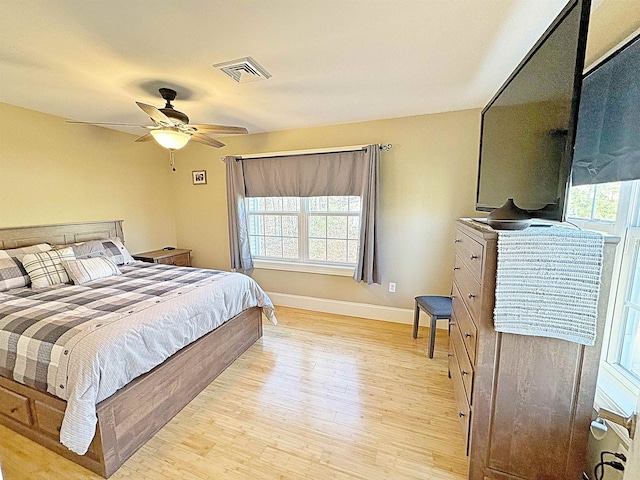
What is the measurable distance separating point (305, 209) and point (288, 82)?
5.55 feet

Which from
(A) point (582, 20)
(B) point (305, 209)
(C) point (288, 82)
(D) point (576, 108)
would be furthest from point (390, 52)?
(B) point (305, 209)

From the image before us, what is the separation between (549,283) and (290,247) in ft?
9.77

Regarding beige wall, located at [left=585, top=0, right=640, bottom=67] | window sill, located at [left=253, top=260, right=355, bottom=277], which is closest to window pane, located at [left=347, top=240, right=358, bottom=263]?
window sill, located at [left=253, top=260, right=355, bottom=277]

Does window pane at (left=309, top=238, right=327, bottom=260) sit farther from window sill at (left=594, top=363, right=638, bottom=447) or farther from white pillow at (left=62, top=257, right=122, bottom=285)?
window sill at (left=594, top=363, right=638, bottom=447)

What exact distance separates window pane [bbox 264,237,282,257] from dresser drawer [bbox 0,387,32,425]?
265 centimetres

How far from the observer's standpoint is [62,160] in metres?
2.97

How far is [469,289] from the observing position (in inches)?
60.6

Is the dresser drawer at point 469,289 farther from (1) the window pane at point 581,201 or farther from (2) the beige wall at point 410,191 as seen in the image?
(2) the beige wall at point 410,191

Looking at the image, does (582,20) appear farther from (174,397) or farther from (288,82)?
(174,397)

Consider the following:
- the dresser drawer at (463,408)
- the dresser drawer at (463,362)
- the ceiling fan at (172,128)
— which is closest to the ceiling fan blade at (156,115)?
the ceiling fan at (172,128)

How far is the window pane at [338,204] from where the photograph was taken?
3.40m

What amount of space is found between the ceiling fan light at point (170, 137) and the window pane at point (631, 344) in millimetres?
3037

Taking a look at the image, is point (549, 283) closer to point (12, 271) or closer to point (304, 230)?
point (304, 230)

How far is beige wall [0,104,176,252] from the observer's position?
2621 millimetres
